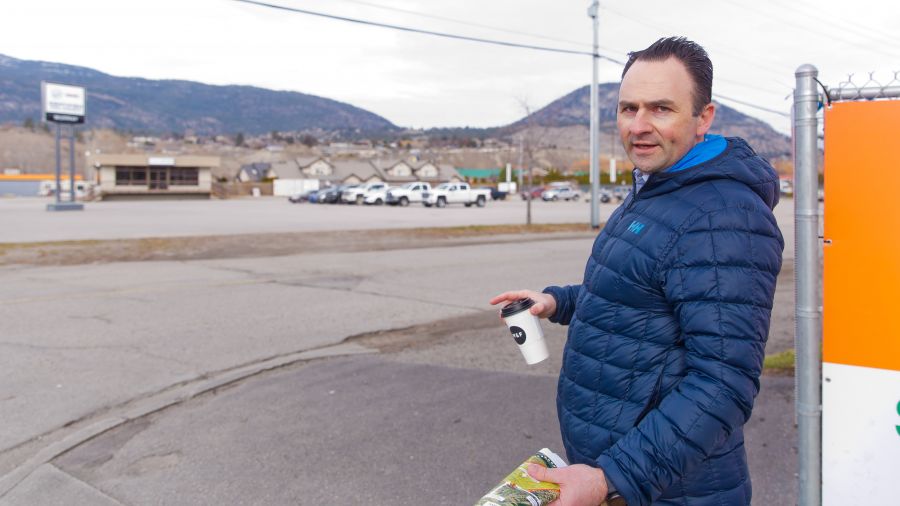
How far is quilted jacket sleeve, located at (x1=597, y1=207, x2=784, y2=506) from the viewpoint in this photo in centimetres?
184

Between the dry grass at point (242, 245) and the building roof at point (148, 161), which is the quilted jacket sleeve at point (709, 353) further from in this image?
the building roof at point (148, 161)

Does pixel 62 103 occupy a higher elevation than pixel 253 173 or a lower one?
lower

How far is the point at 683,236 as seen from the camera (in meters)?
1.95

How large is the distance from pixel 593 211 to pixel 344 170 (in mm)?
89337

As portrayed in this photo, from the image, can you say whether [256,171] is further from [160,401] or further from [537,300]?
[537,300]

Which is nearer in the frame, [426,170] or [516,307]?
[516,307]

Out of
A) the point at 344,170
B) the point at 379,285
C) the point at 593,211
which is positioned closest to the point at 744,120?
the point at 344,170

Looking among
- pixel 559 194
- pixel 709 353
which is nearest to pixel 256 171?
pixel 559 194

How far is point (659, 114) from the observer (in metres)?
2.04

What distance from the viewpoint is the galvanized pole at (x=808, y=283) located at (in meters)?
2.55

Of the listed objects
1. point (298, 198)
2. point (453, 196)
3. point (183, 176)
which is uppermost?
point (183, 176)

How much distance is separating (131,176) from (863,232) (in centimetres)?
7981

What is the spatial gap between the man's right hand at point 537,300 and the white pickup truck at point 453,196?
5123 cm

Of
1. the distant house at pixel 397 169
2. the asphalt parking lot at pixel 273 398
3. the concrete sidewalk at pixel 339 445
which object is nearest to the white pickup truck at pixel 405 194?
the asphalt parking lot at pixel 273 398
